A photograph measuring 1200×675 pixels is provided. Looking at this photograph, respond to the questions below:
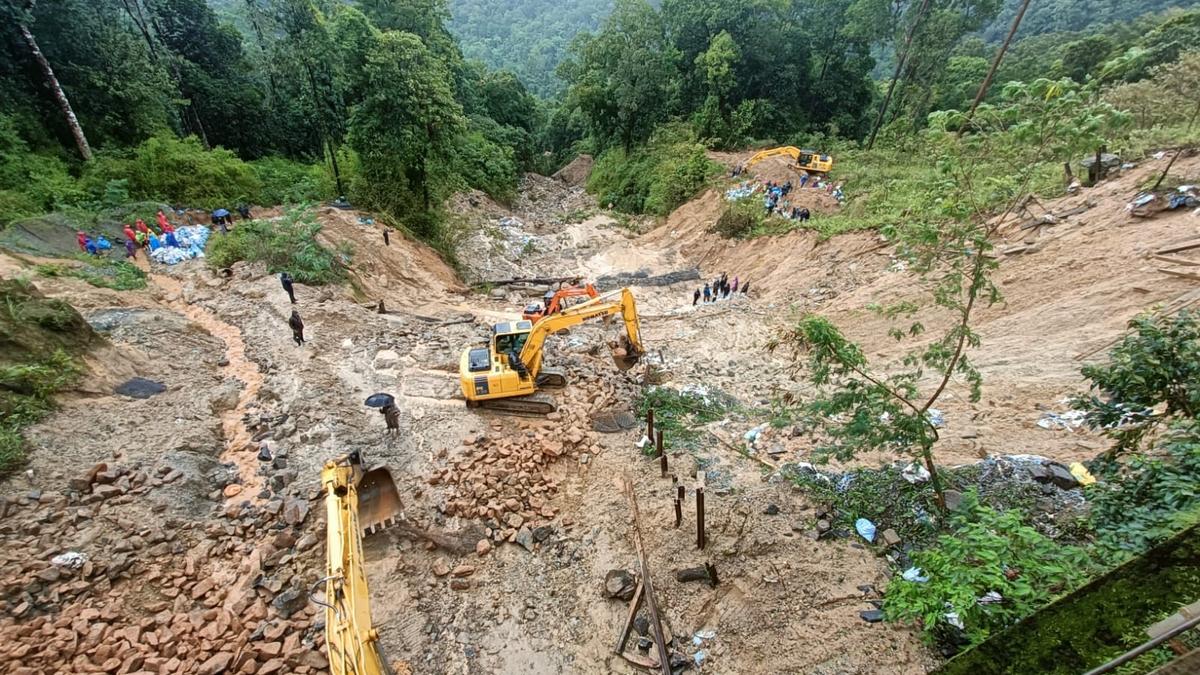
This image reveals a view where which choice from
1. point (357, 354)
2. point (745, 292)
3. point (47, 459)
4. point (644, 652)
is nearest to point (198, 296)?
point (357, 354)

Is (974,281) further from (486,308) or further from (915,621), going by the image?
(486,308)

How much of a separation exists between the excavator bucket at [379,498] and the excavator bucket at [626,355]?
6.00 m

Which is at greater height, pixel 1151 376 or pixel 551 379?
pixel 1151 376

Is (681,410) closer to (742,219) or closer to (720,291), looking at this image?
(720,291)

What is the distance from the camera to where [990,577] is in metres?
4.44

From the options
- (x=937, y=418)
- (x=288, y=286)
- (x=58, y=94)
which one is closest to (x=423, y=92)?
(x=288, y=286)

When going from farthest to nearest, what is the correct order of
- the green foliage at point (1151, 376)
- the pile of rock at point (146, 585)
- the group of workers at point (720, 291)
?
the group of workers at point (720, 291)
the pile of rock at point (146, 585)
the green foliage at point (1151, 376)

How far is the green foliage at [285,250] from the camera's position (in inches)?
599

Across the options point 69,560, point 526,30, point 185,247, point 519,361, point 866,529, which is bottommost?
point 866,529

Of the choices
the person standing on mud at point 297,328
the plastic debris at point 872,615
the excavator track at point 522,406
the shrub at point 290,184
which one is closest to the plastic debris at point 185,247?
the shrub at point 290,184

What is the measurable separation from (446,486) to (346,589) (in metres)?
3.75

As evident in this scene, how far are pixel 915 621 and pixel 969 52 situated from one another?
5296 centimetres

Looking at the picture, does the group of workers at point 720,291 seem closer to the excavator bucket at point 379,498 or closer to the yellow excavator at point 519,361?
the yellow excavator at point 519,361

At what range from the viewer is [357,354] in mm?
12734
